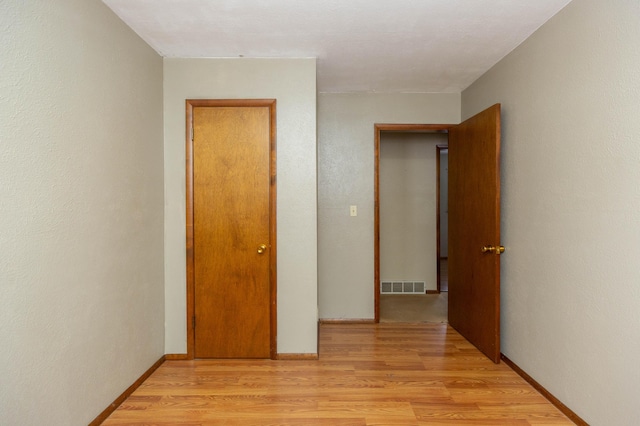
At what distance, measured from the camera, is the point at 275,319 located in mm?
2822

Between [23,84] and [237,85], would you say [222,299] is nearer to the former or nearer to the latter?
[237,85]

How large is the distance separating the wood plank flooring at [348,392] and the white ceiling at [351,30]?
2291 millimetres

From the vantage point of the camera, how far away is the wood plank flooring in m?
2.06

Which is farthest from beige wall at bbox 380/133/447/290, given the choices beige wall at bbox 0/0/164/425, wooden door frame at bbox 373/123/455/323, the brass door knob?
beige wall at bbox 0/0/164/425

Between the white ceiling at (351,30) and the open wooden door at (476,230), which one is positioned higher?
the white ceiling at (351,30)

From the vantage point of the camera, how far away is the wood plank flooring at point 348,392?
206 centimetres

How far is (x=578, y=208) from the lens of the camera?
78.8 inches

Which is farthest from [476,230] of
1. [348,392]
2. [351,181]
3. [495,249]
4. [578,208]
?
[348,392]

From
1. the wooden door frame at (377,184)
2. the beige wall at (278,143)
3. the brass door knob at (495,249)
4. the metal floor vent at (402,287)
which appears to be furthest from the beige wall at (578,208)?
the metal floor vent at (402,287)

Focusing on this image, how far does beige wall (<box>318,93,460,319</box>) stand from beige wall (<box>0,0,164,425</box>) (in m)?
1.68

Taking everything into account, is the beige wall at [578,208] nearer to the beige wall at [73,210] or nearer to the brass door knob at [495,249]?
the brass door knob at [495,249]

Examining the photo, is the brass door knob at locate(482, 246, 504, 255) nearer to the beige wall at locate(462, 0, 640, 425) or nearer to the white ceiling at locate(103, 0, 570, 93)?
the beige wall at locate(462, 0, 640, 425)

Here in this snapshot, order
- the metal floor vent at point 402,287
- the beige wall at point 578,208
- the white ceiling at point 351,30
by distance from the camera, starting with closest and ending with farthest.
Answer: the beige wall at point 578,208, the white ceiling at point 351,30, the metal floor vent at point 402,287

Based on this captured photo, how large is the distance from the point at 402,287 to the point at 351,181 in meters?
1.85
